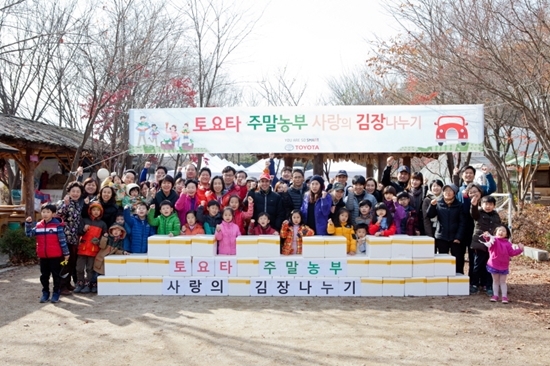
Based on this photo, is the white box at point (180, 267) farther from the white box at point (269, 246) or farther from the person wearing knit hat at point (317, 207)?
the person wearing knit hat at point (317, 207)

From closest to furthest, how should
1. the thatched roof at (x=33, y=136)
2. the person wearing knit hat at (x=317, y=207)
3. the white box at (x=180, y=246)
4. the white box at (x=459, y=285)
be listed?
the white box at (x=459, y=285) → the white box at (x=180, y=246) → the person wearing knit hat at (x=317, y=207) → the thatched roof at (x=33, y=136)

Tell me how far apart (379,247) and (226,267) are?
2083 millimetres

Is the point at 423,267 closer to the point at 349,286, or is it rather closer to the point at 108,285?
the point at 349,286

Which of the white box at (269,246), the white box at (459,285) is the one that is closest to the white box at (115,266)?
the white box at (269,246)

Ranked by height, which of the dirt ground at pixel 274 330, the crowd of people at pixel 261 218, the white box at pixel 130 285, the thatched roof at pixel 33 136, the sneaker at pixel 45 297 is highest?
the thatched roof at pixel 33 136

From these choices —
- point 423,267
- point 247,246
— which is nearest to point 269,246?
point 247,246

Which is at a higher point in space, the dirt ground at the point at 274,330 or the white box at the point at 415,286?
the white box at the point at 415,286

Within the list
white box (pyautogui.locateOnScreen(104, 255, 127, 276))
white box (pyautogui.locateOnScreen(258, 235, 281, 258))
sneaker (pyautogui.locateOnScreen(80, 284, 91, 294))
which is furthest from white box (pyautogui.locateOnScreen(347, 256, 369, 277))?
sneaker (pyautogui.locateOnScreen(80, 284, 91, 294))

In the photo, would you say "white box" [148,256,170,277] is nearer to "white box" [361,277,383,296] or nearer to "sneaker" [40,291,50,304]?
"sneaker" [40,291,50,304]

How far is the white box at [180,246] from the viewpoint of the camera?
658 centimetres

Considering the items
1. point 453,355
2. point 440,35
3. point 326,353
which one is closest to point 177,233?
point 326,353

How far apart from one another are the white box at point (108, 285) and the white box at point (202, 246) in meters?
1.14

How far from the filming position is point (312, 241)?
255 inches

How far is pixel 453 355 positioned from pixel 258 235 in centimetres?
323
